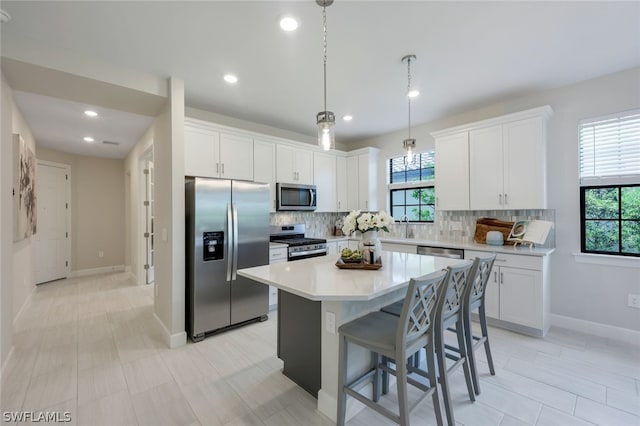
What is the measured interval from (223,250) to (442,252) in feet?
8.69

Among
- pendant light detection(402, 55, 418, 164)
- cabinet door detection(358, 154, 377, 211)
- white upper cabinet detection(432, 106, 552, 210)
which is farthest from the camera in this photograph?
cabinet door detection(358, 154, 377, 211)

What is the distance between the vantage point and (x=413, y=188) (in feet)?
15.3

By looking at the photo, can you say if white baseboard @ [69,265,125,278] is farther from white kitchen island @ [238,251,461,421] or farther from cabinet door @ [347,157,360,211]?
white kitchen island @ [238,251,461,421]

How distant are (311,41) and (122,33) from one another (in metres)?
1.46

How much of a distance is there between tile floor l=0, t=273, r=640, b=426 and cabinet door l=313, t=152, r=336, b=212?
2277 mm

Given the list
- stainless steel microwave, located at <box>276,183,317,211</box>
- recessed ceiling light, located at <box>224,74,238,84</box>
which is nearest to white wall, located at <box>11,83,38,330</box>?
recessed ceiling light, located at <box>224,74,238,84</box>

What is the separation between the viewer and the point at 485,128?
351cm

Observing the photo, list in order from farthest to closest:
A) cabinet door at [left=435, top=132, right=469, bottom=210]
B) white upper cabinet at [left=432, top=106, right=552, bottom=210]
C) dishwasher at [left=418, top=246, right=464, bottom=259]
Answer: cabinet door at [left=435, top=132, right=469, bottom=210]
dishwasher at [left=418, top=246, right=464, bottom=259]
white upper cabinet at [left=432, top=106, right=552, bottom=210]

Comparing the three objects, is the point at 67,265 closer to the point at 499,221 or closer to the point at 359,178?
the point at 359,178

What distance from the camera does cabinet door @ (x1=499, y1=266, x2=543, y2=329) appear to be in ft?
9.61

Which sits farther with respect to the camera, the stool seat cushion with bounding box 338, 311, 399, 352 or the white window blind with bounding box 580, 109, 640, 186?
the white window blind with bounding box 580, 109, 640, 186

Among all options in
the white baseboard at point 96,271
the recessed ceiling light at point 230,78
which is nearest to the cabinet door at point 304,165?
the recessed ceiling light at point 230,78

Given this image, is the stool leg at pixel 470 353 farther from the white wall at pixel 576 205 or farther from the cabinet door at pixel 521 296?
the white wall at pixel 576 205

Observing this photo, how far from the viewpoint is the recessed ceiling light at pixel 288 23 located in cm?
203
